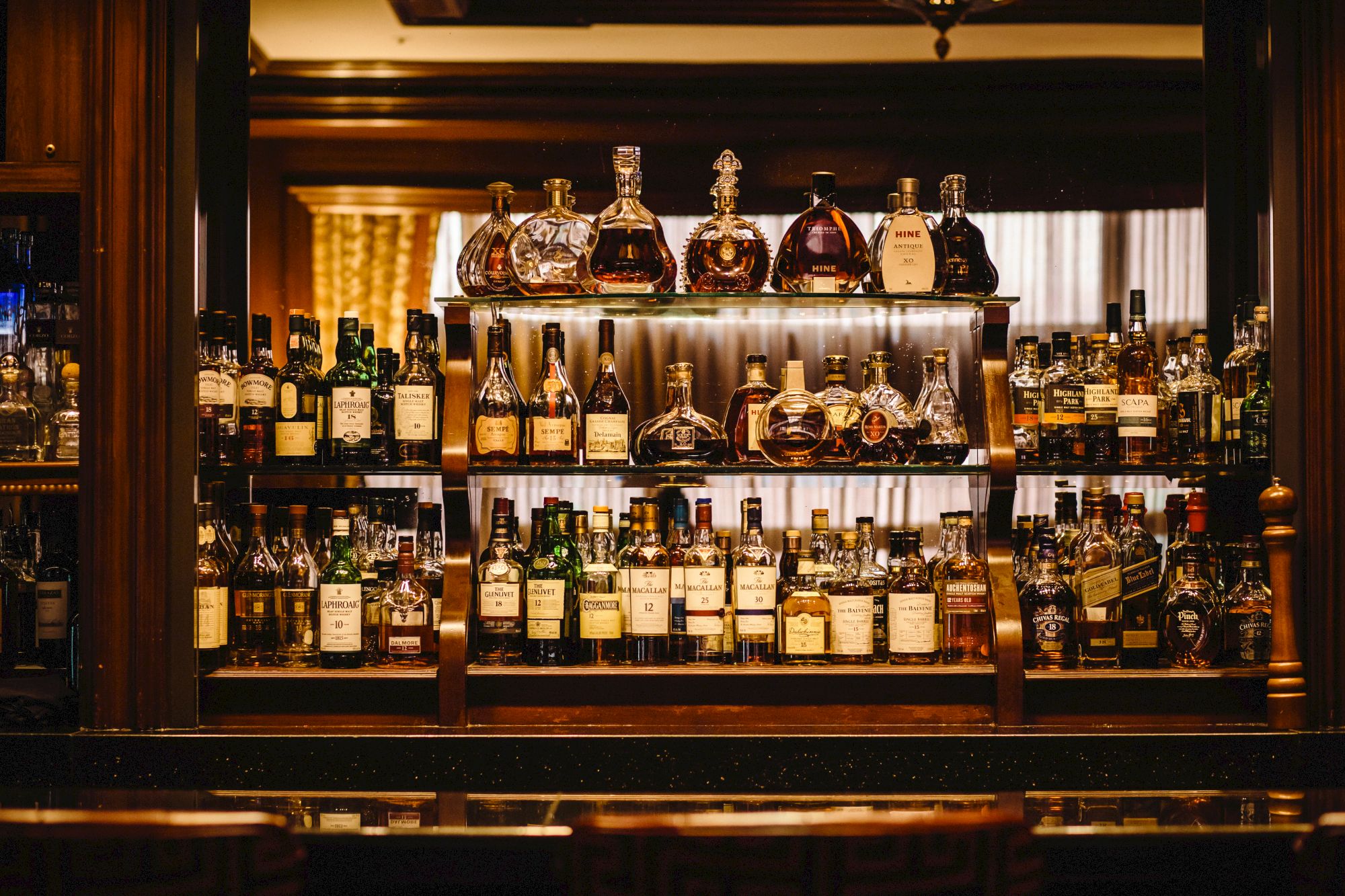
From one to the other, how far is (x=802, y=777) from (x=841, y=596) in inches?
13.3

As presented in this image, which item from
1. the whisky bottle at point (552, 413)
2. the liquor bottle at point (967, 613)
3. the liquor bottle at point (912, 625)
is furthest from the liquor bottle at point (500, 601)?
the liquor bottle at point (967, 613)

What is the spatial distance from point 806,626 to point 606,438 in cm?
52

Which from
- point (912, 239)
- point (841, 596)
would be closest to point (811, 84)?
point (912, 239)

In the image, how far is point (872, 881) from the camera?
118 cm

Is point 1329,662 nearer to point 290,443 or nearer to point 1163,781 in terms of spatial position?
point 1163,781

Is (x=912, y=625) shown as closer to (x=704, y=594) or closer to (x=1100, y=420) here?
(x=704, y=594)

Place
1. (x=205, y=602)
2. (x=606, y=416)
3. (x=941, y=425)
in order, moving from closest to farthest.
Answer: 1. (x=205, y=602)
2. (x=606, y=416)
3. (x=941, y=425)

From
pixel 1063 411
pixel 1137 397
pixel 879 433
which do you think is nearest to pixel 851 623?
pixel 879 433

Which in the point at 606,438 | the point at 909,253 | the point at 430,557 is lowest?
the point at 430,557

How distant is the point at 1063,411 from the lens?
7.22ft

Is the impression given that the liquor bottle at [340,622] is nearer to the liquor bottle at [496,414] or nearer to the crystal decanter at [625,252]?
the liquor bottle at [496,414]

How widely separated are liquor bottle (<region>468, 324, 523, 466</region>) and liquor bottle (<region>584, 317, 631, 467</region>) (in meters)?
0.14

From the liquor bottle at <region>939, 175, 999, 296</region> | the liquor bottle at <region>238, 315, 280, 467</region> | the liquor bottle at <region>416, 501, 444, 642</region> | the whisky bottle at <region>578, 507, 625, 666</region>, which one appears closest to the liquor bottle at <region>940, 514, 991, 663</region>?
the liquor bottle at <region>939, 175, 999, 296</region>

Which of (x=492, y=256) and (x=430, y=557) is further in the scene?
(x=430, y=557)
